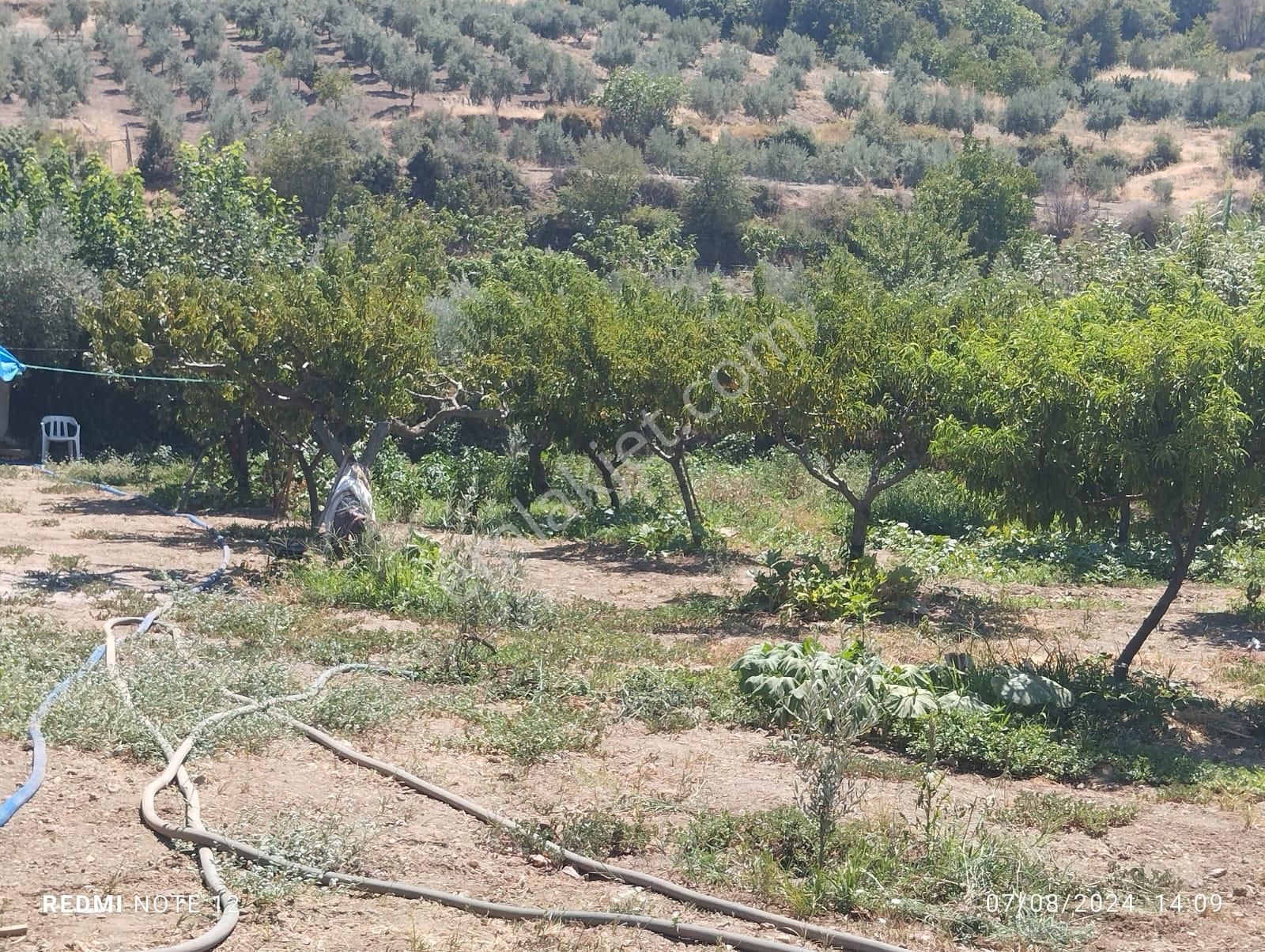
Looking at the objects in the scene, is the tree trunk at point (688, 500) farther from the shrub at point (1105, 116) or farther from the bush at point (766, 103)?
the shrub at point (1105, 116)

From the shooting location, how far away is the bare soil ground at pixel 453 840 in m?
5.50

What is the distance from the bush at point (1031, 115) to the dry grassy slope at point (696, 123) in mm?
949

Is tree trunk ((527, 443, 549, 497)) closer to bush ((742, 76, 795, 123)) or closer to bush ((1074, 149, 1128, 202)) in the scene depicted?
bush ((1074, 149, 1128, 202))

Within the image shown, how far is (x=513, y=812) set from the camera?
709 centimetres

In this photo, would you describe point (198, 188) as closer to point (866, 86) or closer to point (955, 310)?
point (955, 310)

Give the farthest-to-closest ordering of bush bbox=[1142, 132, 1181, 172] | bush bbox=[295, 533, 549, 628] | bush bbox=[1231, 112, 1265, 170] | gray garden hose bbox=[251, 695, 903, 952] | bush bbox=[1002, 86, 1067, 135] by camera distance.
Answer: bush bbox=[1002, 86, 1067, 135], bush bbox=[1142, 132, 1181, 172], bush bbox=[1231, 112, 1265, 170], bush bbox=[295, 533, 549, 628], gray garden hose bbox=[251, 695, 903, 952]

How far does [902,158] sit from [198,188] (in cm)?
3355

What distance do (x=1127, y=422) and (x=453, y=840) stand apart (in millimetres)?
5502

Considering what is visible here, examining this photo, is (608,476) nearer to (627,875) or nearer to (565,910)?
(627,875)

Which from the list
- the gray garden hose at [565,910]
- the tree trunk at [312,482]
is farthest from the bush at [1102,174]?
the gray garden hose at [565,910]

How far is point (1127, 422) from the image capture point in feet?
29.4

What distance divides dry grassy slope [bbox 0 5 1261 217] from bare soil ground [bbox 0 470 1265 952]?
4341cm

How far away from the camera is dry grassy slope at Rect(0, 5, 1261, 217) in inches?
1966

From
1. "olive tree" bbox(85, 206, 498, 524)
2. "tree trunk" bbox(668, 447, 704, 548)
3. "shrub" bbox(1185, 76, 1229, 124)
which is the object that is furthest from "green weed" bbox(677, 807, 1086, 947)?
"shrub" bbox(1185, 76, 1229, 124)
